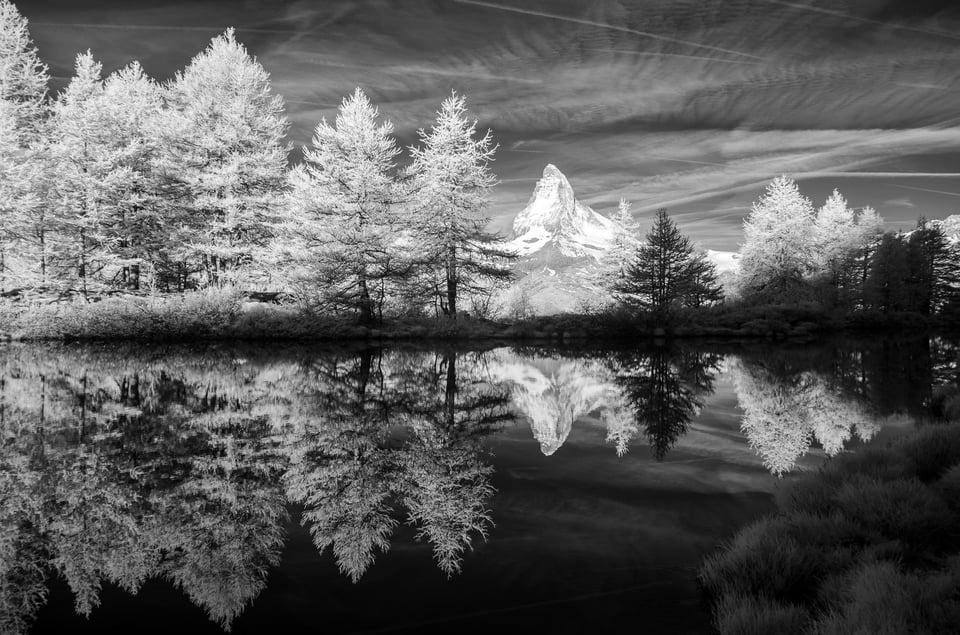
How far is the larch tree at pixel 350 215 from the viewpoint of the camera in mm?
22375

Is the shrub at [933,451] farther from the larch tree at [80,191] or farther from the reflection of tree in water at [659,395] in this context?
the larch tree at [80,191]

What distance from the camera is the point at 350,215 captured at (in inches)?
915

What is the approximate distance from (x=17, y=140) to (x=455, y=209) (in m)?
21.0

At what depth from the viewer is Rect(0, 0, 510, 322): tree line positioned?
22.8 metres

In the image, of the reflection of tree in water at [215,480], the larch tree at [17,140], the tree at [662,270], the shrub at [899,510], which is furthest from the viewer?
the tree at [662,270]

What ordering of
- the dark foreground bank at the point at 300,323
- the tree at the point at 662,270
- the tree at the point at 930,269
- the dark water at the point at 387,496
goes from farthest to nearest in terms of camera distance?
the tree at the point at 930,269
the tree at the point at 662,270
the dark foreground bank at the point at 300,323
the dark water at the point at 387,496

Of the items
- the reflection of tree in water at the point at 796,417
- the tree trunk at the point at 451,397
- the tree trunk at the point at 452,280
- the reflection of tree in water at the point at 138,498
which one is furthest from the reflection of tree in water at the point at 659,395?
the tree trunk at the point at 452,280

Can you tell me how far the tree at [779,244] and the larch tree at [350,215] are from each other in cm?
2922

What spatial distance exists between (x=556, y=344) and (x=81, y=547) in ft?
67.4

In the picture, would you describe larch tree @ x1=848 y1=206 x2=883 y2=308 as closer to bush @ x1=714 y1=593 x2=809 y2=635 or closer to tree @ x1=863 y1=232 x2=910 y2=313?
tree @ x1=863 y1=232 x2=910 y2=313

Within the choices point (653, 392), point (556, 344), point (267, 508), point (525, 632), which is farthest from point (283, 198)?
point (525, 632)

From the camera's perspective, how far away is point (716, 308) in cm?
2783

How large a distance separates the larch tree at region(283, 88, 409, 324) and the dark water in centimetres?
1320

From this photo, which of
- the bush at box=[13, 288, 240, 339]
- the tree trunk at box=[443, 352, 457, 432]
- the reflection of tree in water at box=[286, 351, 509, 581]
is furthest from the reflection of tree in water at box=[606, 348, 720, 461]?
the bush at box=[13, 288, 240, 339]
